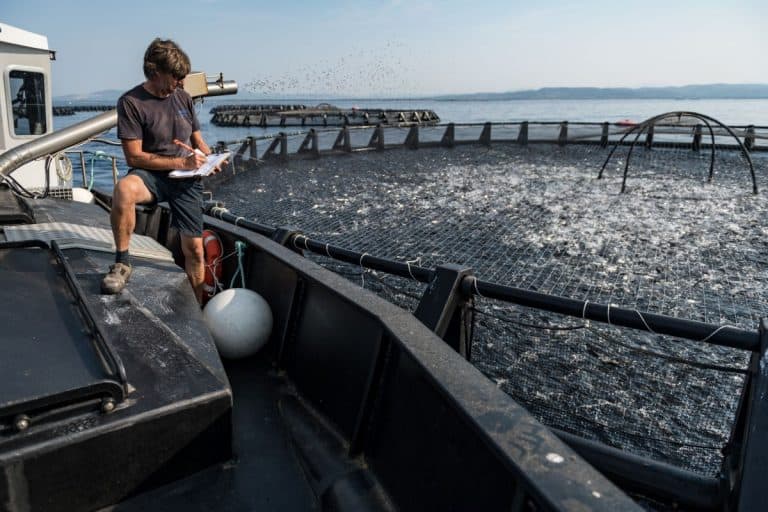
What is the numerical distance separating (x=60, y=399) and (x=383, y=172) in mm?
18055

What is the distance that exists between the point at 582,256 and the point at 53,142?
875 cm

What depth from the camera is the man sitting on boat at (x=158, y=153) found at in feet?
14.4

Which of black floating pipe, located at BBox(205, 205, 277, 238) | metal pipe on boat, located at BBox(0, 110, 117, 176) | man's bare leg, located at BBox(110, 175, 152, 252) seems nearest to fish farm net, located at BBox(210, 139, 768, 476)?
black floating pipe, located at BBox(205, 205, 277, 238)

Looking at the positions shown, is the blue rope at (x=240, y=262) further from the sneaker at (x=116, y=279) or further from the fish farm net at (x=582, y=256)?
the fish farm net at (x=582, y=256)

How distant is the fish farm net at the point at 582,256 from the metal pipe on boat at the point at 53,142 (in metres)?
4.20

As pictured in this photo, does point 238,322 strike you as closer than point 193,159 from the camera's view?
Yes

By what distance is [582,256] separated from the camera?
953 cm

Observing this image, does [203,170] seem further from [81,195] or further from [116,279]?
[81,195]

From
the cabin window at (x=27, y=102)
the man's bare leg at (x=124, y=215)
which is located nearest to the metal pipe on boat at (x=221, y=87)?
the cabin window at (x=27, y=102)

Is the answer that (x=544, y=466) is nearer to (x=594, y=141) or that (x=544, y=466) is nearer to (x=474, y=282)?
(x=474, y=282)

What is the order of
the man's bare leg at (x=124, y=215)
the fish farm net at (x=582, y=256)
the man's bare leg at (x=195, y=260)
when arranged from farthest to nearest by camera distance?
the fish farm net at (x=582, y=256)
the man's bare leg at (x=195, y=260)
the man's bare leg at (x=124, y=215)

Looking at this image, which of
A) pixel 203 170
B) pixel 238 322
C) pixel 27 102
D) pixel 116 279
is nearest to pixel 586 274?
pixel 238 322

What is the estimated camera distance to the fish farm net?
17.9 feet

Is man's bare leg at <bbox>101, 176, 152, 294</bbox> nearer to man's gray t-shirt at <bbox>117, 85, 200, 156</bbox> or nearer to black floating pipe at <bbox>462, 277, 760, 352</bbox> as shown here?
man's gray t-shirt at <bbox>117, 85, 200, 156</bbox>
